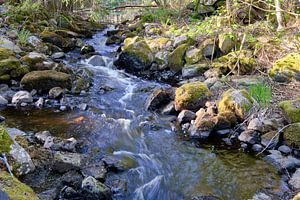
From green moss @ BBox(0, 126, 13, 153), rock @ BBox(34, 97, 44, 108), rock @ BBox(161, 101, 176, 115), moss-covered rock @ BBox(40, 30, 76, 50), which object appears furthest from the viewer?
moss-covered rock @ BBox(40, 30, 76, 50)

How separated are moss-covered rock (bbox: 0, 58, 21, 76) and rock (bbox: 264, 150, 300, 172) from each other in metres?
5.88

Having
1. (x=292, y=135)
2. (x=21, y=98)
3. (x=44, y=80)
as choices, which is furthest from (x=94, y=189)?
(x=44, y=80)

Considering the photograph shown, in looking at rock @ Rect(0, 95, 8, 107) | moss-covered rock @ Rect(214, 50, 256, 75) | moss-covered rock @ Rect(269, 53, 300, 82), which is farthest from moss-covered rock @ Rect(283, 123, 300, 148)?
rock @ Rect(0, 95, 8, 107)

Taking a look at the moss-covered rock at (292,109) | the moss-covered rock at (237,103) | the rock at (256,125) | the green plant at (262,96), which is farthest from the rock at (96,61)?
the moss-covered rock at (292,109)

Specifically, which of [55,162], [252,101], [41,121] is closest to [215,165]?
[252,101]

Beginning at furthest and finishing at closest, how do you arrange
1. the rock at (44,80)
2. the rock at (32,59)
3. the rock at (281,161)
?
1. the rock at (32,59)
2. the rock at (44,80)
3. the rock at (281,161)

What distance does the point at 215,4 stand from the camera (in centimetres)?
1294

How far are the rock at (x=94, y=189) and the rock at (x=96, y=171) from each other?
0.25 m

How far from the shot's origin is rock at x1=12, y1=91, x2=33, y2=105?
6.69 meters

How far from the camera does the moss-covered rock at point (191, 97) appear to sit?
6391 millimetres

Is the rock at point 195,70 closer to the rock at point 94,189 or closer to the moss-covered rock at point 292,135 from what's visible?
the moss-covered rock at point 292,135

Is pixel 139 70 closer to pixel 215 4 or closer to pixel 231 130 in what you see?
pixel 231 130

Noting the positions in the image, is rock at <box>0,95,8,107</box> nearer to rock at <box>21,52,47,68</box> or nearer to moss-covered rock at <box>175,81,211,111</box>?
rock at <box>21,52,47,68</box>

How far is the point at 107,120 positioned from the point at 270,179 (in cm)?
309
